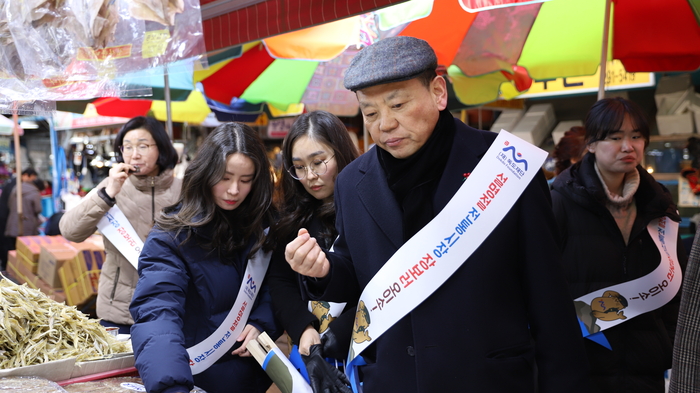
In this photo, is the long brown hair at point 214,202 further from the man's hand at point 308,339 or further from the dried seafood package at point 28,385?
the dried seafood package at point 28,385

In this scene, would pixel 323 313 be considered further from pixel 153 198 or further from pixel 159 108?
pixel 159 108

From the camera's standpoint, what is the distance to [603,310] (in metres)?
2.51

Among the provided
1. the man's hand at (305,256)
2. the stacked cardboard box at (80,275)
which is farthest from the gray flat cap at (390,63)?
the stacked cardboard box at (80,275)

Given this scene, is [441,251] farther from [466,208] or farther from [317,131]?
[317,131]

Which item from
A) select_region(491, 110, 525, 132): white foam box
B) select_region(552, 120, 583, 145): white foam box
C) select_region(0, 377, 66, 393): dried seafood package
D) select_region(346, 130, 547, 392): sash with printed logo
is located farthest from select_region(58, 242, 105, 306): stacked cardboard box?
select_region(552, 120, 583, 145): white foam box

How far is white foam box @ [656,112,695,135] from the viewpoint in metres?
6.26

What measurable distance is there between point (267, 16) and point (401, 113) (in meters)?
1.57

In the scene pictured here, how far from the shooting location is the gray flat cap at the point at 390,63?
5.02 ft

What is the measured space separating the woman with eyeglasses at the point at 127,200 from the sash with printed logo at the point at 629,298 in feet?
7.84

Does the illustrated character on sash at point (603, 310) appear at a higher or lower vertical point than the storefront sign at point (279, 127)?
lower

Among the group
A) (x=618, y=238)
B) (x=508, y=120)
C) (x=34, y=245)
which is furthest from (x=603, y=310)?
(x=508, y=120)

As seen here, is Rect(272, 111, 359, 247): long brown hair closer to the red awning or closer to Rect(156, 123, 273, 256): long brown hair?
Rect(156, 123, 273, 256): long brown hair

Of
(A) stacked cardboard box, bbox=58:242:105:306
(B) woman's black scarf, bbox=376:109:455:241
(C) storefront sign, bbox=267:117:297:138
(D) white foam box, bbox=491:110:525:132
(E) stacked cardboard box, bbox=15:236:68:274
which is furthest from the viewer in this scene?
(C) storefront sign, bbox=267:117:297:138

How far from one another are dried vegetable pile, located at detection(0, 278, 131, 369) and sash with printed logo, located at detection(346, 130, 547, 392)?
3.60ft
